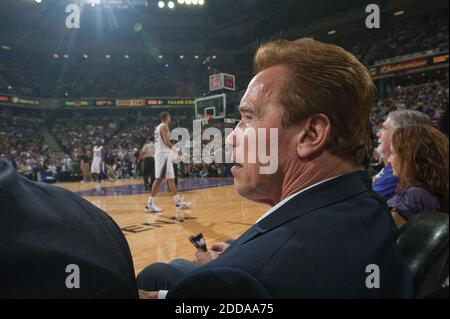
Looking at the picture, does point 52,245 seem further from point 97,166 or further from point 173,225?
point 97,166

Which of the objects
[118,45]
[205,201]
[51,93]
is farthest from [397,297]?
[51,93]

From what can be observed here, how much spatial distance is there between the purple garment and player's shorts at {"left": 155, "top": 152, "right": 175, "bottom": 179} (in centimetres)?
322

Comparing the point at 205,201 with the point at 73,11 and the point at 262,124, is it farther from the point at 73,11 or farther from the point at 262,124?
the point at 262,124

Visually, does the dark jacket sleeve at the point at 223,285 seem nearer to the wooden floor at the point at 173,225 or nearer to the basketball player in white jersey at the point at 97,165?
the wooden floor at the point at 173,225

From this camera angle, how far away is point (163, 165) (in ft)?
13.6

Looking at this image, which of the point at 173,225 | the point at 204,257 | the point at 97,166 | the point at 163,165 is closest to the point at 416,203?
the point at 204,257

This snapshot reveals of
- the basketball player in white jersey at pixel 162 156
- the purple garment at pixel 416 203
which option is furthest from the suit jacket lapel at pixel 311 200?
the basketball player in white jersey at pixel 162 156

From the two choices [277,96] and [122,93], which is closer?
[277,96]

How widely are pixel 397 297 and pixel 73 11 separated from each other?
1282 millimetres

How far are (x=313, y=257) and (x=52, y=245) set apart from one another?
1.07 feet

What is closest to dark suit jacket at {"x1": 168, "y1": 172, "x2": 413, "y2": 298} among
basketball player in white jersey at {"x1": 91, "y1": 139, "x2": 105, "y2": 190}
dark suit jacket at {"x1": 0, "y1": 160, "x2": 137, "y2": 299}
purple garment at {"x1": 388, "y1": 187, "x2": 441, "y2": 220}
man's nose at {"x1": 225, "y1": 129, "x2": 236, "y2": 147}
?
dark suit jacket at {"x1": 0, "y1": 160, "x2": 137, "y2": 299}

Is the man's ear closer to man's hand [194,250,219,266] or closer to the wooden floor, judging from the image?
man's hand [194,250,219,266]
